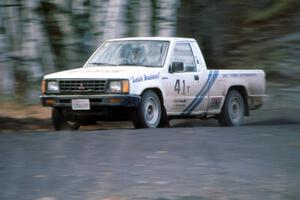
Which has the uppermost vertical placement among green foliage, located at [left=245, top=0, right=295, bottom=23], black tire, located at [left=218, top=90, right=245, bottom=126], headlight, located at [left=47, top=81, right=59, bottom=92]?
green foliage, located at [left=245, top=0, right=295, bottom=23]

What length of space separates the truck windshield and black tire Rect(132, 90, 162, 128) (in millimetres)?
649

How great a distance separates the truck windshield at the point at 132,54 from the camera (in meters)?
12.0

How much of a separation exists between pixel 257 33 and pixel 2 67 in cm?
913

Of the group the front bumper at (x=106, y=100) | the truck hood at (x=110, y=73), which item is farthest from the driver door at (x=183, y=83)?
the front bumper at (x=106, y=100)

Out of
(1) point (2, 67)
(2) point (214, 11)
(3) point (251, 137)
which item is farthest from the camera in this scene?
(2) point (214, 11)

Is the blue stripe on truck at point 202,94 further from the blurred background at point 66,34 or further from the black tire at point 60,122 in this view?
the blurred background at point 66,34

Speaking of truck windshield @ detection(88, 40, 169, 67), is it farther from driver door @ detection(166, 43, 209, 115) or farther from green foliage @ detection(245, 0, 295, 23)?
green foliage @ detection(245, 0, 295, 23)

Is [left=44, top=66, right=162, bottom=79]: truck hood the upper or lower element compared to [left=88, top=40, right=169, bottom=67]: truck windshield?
lower

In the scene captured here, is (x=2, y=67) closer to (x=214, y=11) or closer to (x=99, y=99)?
(x=99, y=99)

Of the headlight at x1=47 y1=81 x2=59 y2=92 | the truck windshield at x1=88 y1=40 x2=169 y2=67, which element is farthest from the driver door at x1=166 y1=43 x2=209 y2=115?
the headlight at x1=47 y1=81 x2=59 y2=92

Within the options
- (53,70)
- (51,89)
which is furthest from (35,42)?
(51,89)

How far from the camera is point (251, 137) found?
986 centimetres

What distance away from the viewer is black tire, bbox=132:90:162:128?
11.2 metres

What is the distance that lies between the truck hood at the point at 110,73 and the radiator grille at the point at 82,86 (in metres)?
0.08
